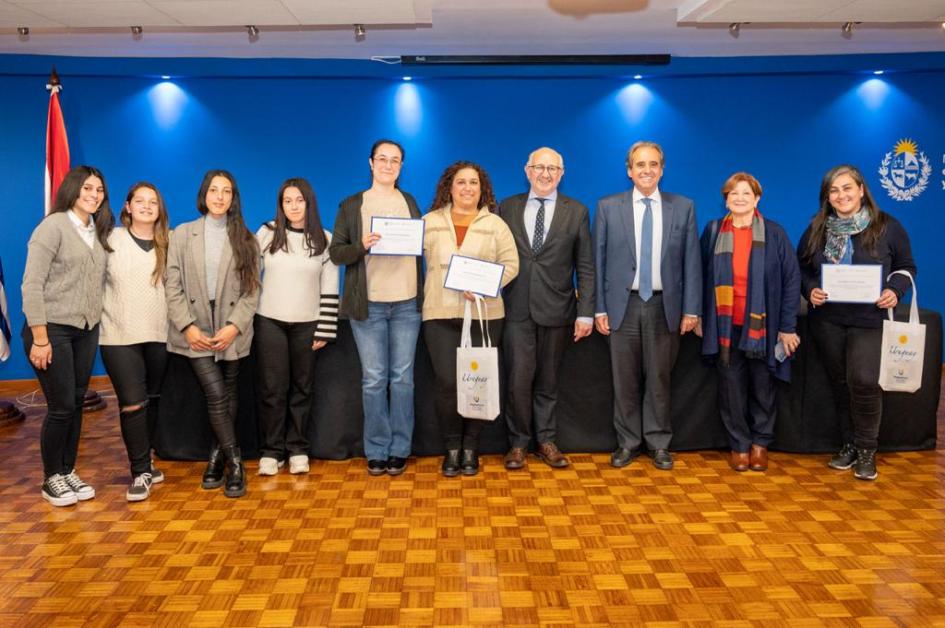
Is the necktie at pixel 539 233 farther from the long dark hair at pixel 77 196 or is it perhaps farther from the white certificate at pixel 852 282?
the long dark hair at pixel 77 196

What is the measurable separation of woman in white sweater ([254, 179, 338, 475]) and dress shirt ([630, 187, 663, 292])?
1469mm

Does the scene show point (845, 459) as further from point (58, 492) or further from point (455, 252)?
point (58, 492)

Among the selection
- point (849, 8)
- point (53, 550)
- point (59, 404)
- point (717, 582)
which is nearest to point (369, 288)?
point (59, 404)

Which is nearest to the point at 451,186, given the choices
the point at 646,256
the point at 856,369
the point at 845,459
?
the point at 646,256

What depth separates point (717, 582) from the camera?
2621 mm

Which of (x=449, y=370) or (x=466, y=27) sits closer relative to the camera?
(x=449, y=370)

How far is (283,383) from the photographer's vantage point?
11.9ft

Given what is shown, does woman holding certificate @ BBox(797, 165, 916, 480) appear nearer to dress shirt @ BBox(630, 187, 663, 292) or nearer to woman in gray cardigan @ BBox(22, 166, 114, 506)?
dress shirt @ BBox(630, 187, 663, 292)

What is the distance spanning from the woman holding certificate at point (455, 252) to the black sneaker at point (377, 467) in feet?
1.43

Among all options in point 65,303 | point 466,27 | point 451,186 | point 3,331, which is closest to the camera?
point 65,303

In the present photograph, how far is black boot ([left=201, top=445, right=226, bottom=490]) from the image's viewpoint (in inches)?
141

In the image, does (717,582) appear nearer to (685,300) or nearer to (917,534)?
(917,534)

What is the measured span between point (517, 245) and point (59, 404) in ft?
7.19

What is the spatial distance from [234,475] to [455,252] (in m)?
1.48
